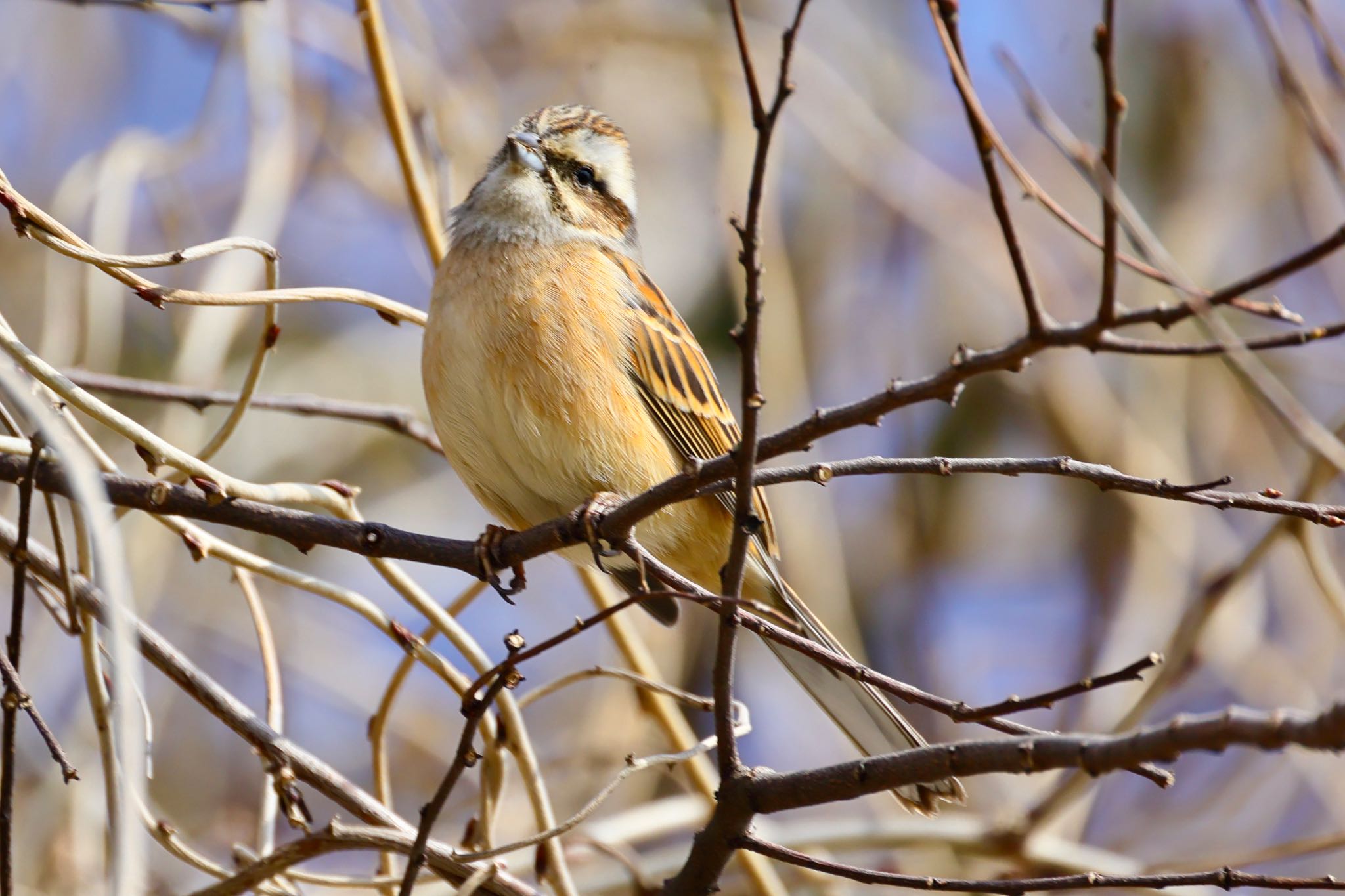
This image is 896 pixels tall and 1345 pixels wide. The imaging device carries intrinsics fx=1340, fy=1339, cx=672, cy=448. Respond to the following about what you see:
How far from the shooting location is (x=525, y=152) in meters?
4.08

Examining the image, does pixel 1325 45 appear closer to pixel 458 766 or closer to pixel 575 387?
pixel 575 387

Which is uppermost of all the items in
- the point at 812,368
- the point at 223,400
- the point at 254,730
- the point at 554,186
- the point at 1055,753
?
the point at 812,368

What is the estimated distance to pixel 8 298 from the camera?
19.9ft

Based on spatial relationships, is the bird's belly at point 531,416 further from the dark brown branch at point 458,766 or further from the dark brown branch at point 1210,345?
the dark brown branch at point 1210,345

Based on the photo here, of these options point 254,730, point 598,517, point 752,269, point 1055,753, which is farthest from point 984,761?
point 254,730

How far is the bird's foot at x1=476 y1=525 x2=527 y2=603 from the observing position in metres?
2.90

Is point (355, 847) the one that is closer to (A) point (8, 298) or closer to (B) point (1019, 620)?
(A) point (8, 298)

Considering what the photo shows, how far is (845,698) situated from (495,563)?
1181 millimetres

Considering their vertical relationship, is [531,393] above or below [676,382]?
below

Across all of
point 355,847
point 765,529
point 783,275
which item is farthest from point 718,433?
point 783,275

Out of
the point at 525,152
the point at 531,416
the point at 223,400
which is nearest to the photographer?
the point at 223,400

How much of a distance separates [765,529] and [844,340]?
316 centimetres

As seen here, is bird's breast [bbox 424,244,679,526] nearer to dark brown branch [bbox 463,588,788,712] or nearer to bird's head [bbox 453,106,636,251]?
bird's head [bbox 453,106,636,251]

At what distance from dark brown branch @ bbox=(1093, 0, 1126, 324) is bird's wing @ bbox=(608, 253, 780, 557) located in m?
1.97
